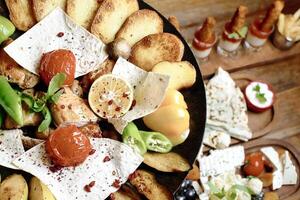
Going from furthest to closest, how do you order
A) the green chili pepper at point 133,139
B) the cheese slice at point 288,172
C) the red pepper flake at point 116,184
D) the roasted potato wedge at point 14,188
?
the cheese slice at point 288,172
the green chili pepper at point 133,139
the red pepper flake at point 116,184
the roasted potato wedge at point 14,188

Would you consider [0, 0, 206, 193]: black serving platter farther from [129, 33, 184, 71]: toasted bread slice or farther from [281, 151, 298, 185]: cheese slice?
[281, 151, 298, 185]: cheese slice

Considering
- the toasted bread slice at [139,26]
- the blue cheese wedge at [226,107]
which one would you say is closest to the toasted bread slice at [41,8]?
the toasted bread slice at [139,26]

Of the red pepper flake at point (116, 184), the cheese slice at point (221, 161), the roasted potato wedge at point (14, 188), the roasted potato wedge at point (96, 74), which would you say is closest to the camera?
the roasted potato wedge at point (14, 188)

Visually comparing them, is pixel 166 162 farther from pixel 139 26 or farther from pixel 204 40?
pixel 204 40

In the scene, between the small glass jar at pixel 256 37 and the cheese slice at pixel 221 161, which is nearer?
the cheese slice at pixel 221 161

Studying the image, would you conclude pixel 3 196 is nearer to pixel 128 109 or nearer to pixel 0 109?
pixel 0 109

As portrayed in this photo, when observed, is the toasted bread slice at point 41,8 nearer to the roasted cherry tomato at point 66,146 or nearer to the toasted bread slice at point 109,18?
the toasted bread slice at point 109,18

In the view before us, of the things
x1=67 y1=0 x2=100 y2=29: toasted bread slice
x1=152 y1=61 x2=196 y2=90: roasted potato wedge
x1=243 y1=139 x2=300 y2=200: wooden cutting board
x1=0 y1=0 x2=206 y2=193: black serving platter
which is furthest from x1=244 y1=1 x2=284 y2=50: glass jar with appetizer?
x1=67 y1=0 x2=100 y2=29: toasted bread slice

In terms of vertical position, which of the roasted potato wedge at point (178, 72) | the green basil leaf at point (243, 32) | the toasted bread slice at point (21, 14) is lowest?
the green basil leaf at point (243, 32)
